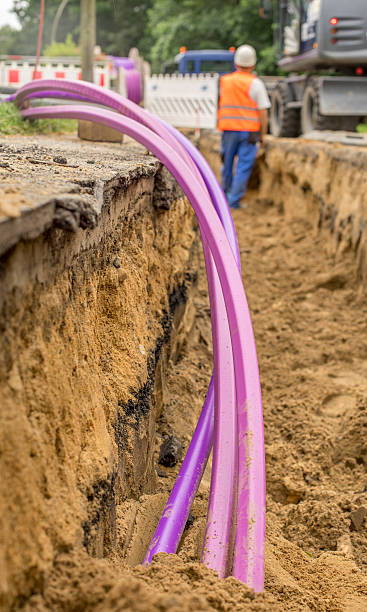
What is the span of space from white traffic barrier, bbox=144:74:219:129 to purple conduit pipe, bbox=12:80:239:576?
9.48m

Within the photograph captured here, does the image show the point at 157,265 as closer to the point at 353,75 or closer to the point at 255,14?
the point at 353,75

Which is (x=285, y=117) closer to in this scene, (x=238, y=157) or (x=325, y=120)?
(x=325, y=120)

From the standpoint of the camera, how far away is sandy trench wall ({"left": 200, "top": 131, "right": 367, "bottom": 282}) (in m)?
4.87

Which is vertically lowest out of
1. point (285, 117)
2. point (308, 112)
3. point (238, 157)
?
point (238, 157)

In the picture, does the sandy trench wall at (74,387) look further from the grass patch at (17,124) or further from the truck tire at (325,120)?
the truck tire at (325,120)

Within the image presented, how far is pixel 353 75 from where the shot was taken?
9.62 m

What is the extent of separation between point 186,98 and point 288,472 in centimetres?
938

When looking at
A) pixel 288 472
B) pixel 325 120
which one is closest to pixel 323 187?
pixel 325 120

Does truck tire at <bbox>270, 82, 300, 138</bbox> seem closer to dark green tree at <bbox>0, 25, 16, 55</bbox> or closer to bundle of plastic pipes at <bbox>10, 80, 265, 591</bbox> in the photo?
bundle of plastic pipes at <bbox>10, 80, 265, 591</bbox>

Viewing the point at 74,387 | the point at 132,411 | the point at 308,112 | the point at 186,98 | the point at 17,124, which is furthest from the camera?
the point at 186,98

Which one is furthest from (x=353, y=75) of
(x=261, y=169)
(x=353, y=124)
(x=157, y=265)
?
(x=157, y=265)

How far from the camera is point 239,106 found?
22.7 ft

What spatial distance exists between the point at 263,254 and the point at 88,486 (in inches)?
181

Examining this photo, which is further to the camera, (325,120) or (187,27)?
(187,27)
